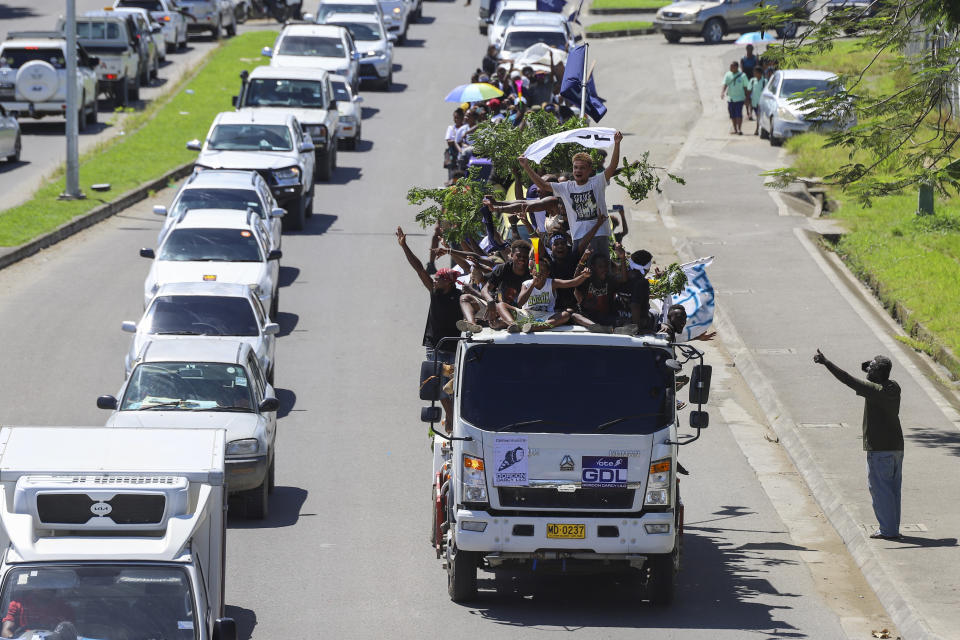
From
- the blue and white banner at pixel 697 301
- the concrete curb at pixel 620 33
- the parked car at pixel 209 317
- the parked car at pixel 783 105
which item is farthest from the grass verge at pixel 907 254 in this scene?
the concrete curb at pixel 620 33

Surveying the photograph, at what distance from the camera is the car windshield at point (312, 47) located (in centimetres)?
4025

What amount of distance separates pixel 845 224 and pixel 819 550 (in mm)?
16251

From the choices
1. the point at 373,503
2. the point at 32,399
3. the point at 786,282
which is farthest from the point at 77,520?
the point at 786,282

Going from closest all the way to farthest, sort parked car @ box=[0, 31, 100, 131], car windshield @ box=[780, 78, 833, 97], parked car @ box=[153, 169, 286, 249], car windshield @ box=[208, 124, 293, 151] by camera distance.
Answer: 1. parked car @ box=[153, 169, 286, 249]
2. car windshield @ box=[208, 124, 293, 151]
3. parked car @ box=[0, 31, 100, 131]
4. car windshield @ box=[780, 78, 833, 97]

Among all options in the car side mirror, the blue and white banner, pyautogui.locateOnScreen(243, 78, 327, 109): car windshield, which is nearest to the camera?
the car side mirror

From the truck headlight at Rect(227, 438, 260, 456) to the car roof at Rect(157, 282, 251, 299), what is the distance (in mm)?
5185

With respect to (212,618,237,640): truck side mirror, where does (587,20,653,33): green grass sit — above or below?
above

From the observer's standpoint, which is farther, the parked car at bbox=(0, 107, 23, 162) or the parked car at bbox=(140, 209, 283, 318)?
the parked car at bbox=(0, 107, 23, 162)

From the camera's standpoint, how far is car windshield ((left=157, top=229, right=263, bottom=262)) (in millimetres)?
22656

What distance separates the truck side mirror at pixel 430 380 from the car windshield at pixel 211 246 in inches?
427

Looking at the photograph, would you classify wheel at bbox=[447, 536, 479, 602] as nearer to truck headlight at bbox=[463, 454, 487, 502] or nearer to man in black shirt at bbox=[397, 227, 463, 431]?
truck headlight at bbox=[463, 454, 487, 502]

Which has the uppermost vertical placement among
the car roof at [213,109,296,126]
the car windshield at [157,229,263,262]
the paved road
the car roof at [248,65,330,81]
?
the car roof at [248,65,330,81]

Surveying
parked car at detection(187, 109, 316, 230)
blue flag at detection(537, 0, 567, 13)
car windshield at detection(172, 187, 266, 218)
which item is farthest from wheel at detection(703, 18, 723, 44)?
car windshield at detection(172, 187, 266, 218)

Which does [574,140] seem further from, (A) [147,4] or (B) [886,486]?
(A) [147,4]
